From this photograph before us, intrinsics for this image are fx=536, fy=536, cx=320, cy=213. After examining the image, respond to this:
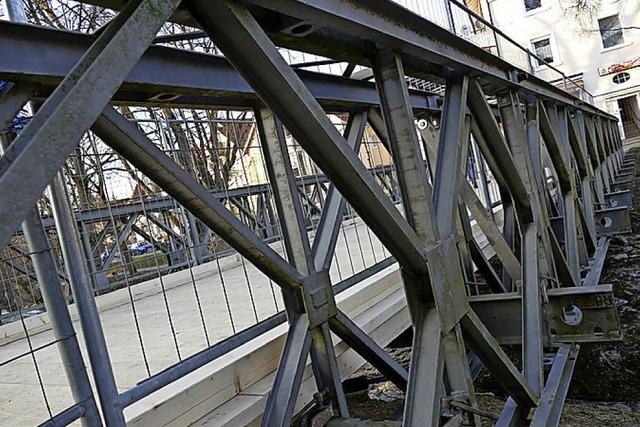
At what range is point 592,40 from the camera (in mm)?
22078

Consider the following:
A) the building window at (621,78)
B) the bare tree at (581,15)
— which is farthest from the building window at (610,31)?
the building window at (621,78)

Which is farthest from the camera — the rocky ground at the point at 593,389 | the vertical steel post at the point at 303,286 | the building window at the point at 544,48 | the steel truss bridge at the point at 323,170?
the building window at the point at 544,48

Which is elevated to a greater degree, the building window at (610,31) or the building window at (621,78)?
the building window at (610,31)

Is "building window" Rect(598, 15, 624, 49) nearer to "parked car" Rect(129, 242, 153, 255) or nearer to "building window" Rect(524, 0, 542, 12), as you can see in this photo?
"building window" Rect(524, 0, 542, 12)

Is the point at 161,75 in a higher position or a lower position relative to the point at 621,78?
lower

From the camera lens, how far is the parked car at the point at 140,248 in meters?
4.21

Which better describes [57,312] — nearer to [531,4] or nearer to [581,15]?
[581,15]

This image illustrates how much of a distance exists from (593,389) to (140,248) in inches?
134

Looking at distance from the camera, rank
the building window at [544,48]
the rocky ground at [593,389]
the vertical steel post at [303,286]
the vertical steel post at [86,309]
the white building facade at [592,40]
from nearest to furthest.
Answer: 1. the vertical steel post at [86,309]
2. the vertical steel post at [303,286]
3. the rocky ground at [593,389]
4. the white building facade at [592,40]
5. the building window at [544,48]

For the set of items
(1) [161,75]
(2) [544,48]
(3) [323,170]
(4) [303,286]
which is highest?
(2) [544,48]

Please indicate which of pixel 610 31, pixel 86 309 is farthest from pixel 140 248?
pixel 610 31

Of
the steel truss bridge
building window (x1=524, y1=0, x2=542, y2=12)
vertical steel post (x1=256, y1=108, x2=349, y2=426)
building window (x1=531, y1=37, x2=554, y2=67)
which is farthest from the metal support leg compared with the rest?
building window (x1=524, y1=0, x2=542, y2=12)

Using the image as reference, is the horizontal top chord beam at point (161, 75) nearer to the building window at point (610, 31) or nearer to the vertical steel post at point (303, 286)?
the vertical steel post at point (303, 286)

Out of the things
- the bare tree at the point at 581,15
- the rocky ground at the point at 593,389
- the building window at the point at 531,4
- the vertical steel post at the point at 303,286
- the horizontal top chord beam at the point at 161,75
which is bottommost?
the rocky ground at the point at 593,389
